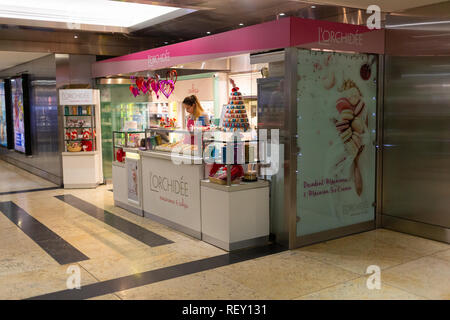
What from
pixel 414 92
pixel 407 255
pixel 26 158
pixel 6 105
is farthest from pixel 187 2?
pixel 6 105

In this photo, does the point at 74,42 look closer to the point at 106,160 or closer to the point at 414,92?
the point at 106,160

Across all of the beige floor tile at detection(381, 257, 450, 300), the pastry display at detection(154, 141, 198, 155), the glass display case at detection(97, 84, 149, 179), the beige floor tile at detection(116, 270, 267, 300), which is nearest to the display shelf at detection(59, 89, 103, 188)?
the glass display case at detection(97, 84, 149, 179)

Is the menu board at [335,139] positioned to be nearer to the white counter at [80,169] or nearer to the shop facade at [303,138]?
the shop facade at [303,138]

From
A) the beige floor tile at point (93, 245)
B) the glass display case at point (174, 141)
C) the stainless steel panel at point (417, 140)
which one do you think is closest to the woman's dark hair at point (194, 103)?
the glass display case at point (174, 141)

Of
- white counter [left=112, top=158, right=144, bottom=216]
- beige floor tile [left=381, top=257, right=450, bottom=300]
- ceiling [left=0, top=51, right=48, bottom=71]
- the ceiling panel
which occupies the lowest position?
Answer: beige floor tile [left=381, top=257, right=450, bottom=300]

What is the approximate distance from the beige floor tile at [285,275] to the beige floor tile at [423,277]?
397mm

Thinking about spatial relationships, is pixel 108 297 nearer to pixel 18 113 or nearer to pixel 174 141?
pixel 174 141

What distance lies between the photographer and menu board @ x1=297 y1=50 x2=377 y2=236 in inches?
203

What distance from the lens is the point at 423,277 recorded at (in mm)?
4301

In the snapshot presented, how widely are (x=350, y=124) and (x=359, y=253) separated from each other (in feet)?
5.33

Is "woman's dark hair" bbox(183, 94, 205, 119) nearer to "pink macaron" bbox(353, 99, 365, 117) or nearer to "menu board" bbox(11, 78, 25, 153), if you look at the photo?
"pink macaron" bbox(353, 99, 365, 117)

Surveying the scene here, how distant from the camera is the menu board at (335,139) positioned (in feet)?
16.9

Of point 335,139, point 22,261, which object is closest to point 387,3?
point 335,139

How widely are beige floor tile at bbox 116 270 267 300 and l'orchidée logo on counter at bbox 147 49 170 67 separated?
4.17m
